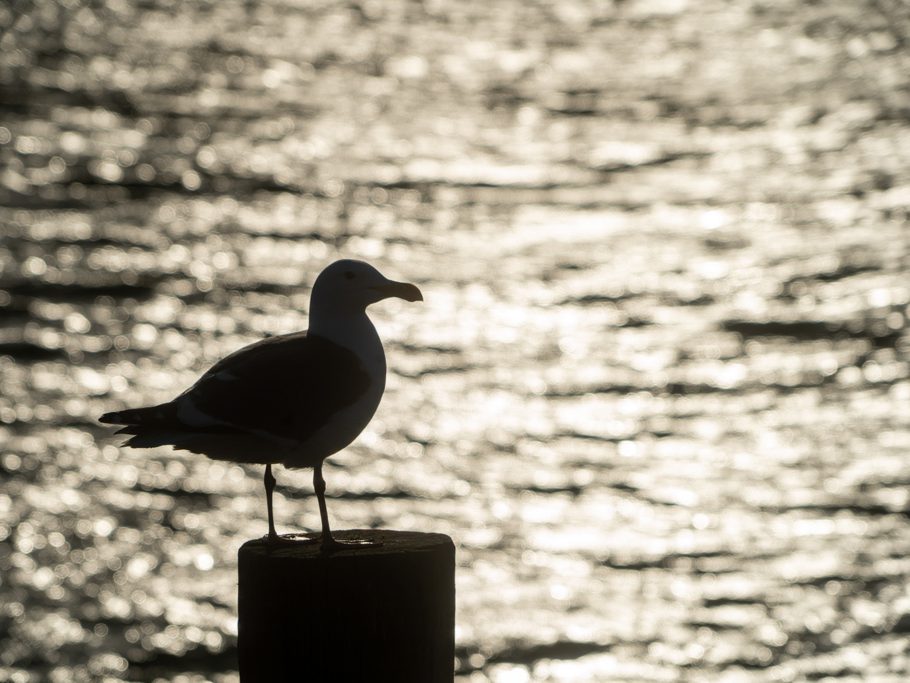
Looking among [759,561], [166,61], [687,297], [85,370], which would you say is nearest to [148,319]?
[85,370]

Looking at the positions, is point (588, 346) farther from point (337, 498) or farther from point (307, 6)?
point (307, 6)

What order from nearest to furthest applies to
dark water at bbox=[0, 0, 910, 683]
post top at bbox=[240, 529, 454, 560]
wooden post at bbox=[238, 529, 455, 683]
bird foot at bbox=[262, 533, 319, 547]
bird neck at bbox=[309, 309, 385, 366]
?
wooden post at bbox=[238, 529, 455, 683] < post top at bbox=[240, 529, 454, 560] < bird foot at bbox=[262, 533, 319, 547] < bird neck at bbox=[309, 309, 385, 366] < dark water at bbox=[0, 0, 910, 683]

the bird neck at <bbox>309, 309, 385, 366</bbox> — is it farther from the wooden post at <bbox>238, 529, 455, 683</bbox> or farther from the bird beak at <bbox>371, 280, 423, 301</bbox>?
the wooden post at <bbox>238, 529, 455, 683</bbox>

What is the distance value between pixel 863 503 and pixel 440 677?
54.8 ft

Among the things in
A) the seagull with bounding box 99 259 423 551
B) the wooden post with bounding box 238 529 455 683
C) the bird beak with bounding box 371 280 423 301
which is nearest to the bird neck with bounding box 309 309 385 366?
the seagull with bounding box 99 259 423 551

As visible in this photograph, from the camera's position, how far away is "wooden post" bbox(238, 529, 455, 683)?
5535mm

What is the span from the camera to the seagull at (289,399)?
22.0ft

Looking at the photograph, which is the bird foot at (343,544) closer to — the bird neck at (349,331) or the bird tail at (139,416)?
the bird tail at (139,416)

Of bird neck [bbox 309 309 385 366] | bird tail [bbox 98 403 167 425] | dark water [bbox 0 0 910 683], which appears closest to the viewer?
bird tail [bbox 98 403 167 425]

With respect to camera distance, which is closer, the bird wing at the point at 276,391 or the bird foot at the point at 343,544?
the bird foot at the point at 343,544

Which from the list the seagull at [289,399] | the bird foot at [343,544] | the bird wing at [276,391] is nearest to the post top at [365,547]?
the bird foot at [343,544]

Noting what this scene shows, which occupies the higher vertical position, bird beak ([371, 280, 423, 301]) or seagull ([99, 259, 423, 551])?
bird beak ([371, 280, 423, 301])

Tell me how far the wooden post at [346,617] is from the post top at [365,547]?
0.01 meters

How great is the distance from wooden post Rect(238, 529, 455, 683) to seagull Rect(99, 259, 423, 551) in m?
0.87
